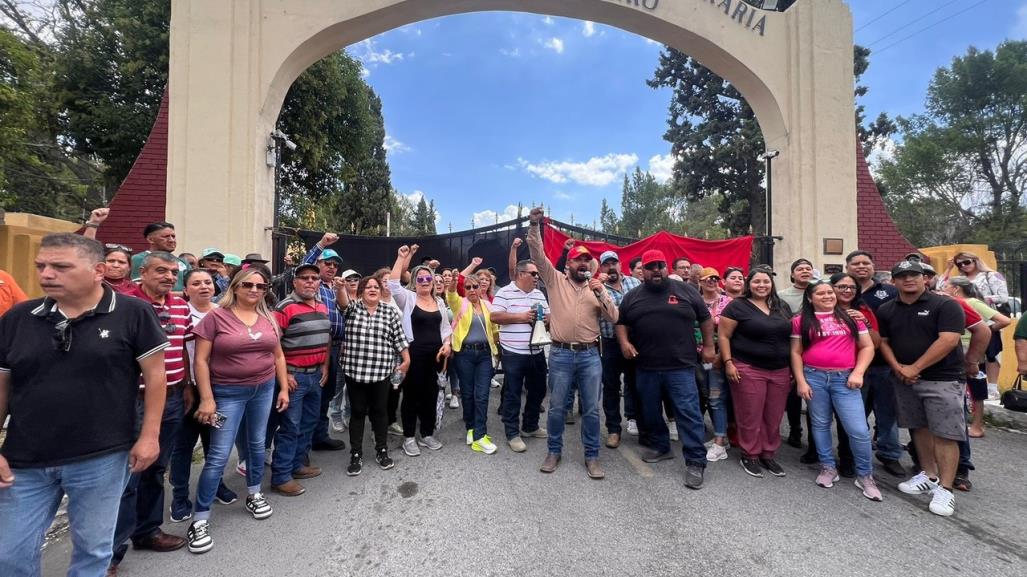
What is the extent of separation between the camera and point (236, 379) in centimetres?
304

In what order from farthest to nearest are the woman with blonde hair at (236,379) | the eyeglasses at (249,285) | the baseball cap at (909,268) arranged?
1. the baseball cap at (909,268)
2. the eyeglasses at (249,285)
3. the woman with blonde hair at (236,379)

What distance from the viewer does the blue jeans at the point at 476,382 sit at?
179 inches

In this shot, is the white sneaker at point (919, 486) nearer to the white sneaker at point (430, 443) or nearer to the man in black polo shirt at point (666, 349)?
the man in black polo shirt at point (666, 349)

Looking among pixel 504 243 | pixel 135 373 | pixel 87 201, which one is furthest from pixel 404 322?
pixel 87 201

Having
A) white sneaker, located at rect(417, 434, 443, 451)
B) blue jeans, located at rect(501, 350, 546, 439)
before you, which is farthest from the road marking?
white sneaker, located at rect(417, 434, 443, 451)

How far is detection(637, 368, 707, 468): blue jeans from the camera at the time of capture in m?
3.78

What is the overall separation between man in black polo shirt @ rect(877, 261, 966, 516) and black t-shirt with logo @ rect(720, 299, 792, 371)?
77 cm

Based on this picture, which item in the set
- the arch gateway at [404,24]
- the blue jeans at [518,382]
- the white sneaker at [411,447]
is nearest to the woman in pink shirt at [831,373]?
the blue jeans at [518,382]

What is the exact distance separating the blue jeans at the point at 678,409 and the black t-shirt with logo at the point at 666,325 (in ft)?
0.32

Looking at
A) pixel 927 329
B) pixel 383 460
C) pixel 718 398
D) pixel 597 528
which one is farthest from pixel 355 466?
pixel 927 329

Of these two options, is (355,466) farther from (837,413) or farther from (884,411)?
(884,411)

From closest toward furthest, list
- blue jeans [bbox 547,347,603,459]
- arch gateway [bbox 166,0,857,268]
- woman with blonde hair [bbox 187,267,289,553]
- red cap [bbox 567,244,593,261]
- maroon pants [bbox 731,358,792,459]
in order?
woman with blonde hair [bbox 187,267,289,553] → maroon pants [bbox 731,358,792,459] → blue jeans [bbox 547,347,603,459] → red cap [bbox 567,244,593,261] → arch gateway [bbox 166,0,857,268]

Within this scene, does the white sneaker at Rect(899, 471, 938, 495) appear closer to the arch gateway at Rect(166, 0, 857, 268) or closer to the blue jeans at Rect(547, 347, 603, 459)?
the blue jeans at Rect(547, 347, 603, 459)

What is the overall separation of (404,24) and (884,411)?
344 inches
